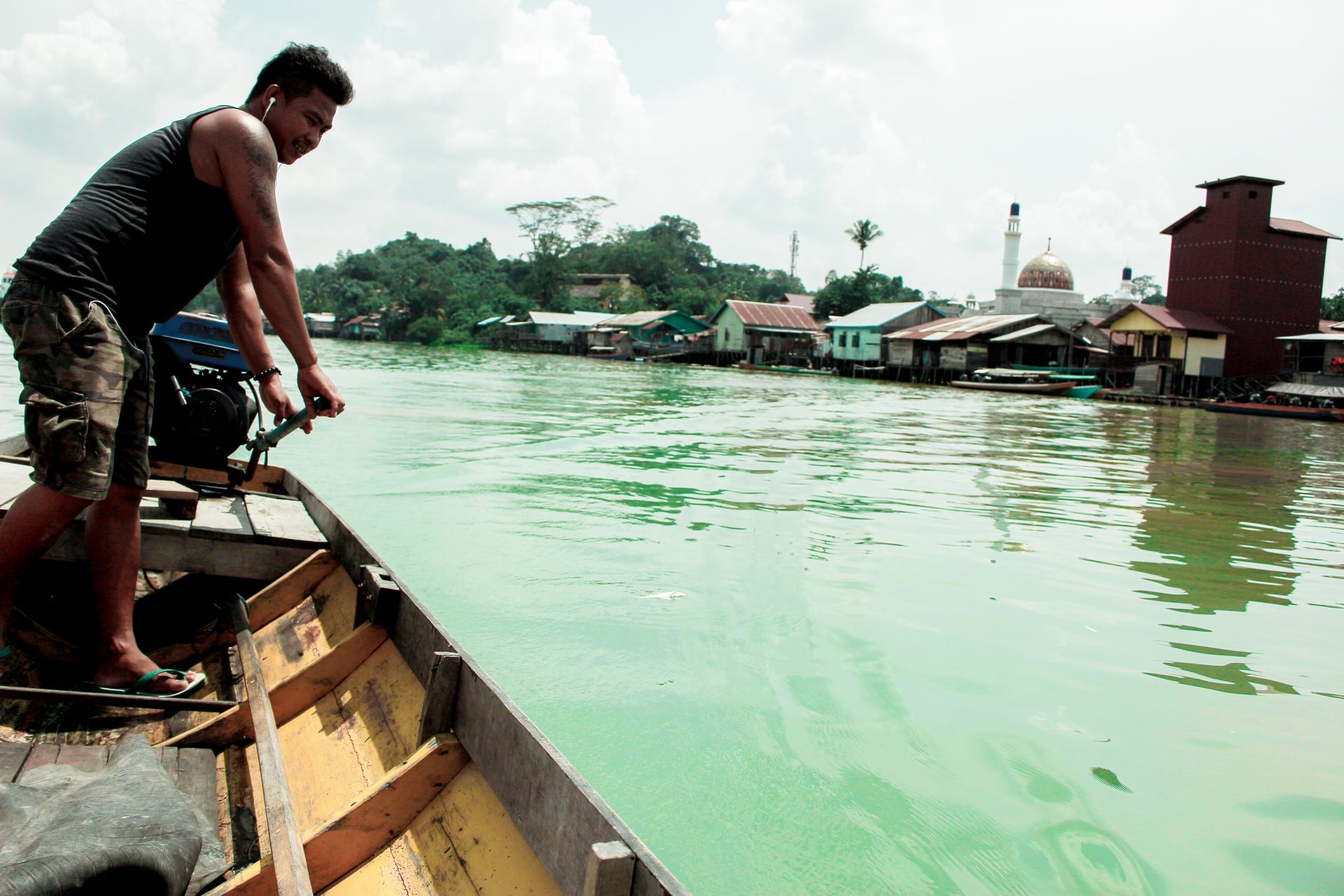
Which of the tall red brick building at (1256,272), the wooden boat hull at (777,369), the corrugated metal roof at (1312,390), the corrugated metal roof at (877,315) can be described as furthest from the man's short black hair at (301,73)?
the wooden boat hull at (777,369)

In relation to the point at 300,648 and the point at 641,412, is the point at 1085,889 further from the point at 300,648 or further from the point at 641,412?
the point at 641,412

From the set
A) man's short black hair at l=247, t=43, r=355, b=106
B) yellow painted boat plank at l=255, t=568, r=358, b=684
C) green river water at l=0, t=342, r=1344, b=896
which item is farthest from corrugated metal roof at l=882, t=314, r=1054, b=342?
man's short black hair at l=247, t=43, r=355, b=106

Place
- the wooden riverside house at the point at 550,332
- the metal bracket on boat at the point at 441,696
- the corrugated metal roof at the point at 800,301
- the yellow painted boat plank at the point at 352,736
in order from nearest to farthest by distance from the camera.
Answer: the metal bracket on boat at the point at 441,696 → the yellow painted boat plank at the point at 352,736 → the wooden riverside house at the point at 550,332 → the corrugated metal roof at the point at 800,301

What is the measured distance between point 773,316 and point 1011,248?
42.5ft

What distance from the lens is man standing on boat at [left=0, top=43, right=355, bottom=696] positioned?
2242 millimetres

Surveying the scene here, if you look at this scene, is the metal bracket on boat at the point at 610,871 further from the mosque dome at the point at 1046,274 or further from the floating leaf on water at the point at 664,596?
the mosque dome at the point at 1046,274

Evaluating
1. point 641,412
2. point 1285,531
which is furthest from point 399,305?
point 1285,531

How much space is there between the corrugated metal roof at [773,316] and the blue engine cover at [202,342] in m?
48.4

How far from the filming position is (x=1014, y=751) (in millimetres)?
3639

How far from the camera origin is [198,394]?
332 centimetres

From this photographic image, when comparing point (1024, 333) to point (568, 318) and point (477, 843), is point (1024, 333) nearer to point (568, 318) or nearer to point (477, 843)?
point (568, 318)

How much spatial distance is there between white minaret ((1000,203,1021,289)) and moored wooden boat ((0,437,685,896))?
47838mm

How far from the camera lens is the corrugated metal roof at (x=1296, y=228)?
31.8 metres

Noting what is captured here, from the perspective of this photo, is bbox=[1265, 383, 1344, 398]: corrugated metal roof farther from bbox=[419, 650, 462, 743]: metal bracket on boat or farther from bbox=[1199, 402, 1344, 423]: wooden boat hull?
bbox=[419, 650, 462, 743]: metal bracket on boat
